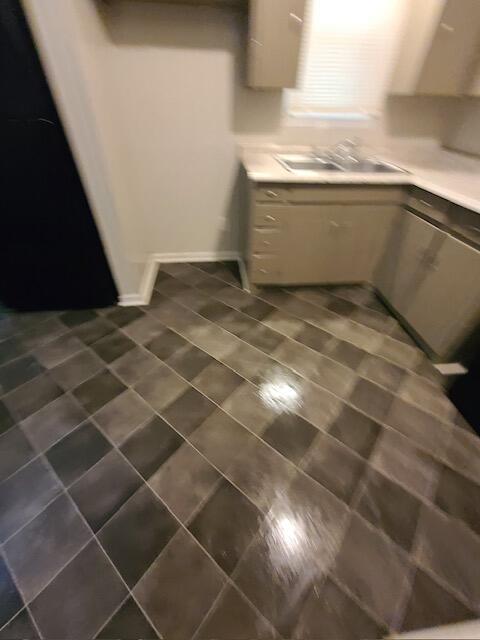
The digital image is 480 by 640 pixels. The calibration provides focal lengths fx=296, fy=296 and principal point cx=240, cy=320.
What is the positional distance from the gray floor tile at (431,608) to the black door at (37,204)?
2261 millimetres

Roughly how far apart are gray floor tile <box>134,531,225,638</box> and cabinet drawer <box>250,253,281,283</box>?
173cm

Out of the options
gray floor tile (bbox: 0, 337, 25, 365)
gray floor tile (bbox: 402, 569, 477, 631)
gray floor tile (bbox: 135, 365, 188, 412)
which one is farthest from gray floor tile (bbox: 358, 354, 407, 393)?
gray floor tile (bbox: 0, 337, 25, 365)

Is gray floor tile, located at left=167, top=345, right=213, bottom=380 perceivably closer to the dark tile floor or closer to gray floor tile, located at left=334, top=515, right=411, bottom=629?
the dark tile floor

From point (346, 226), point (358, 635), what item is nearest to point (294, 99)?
point (346, 226)

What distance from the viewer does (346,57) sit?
215cm

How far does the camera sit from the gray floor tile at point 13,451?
1312 mm

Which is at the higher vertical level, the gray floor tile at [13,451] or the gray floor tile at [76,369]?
the gray floor tile at [13,451]

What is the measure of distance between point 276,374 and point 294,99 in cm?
205

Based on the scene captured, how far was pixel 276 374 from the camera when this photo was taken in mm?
1772

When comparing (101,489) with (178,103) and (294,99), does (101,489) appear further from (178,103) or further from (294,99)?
(294,99)

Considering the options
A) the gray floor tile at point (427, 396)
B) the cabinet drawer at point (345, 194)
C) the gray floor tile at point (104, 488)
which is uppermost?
the cabinet drawer at point (345, 194)

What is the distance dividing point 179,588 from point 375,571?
695 mm

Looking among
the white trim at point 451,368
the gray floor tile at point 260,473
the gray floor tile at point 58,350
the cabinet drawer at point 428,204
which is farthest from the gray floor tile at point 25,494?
the cabinet drawer at point 428,204

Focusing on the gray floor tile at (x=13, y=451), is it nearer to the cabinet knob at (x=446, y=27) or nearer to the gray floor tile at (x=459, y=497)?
the gray floor tile at (x=459, y=497)
